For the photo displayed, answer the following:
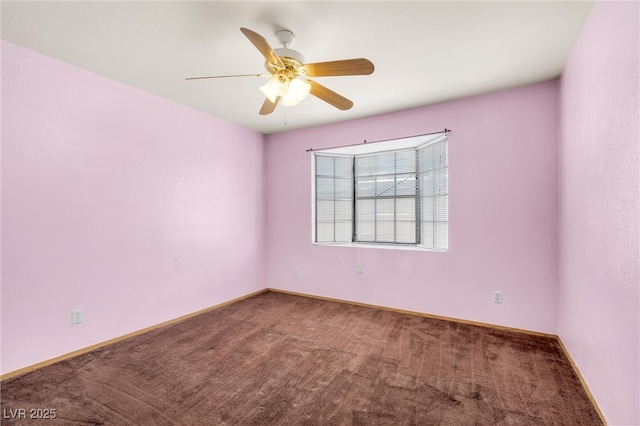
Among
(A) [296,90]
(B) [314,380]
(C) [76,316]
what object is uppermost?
(A) [296,90]

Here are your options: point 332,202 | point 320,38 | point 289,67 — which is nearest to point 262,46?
point 289,67

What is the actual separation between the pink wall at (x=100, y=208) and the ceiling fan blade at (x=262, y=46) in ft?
6.50

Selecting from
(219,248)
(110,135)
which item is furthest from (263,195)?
(110,135)

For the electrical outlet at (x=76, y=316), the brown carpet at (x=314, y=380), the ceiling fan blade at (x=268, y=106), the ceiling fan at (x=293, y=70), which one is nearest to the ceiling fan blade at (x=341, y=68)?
the ceiling fan at (x=293, y=70)

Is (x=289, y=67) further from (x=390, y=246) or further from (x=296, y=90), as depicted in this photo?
(x=390, y=246)

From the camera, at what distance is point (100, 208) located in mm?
2678

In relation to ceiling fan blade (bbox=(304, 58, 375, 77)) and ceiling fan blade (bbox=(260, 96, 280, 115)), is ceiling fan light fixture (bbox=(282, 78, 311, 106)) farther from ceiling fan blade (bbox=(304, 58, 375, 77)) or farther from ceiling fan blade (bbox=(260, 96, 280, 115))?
ceiling fan blade (bbox=(260, 96, 280, 115))

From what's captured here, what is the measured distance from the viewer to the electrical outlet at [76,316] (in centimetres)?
249

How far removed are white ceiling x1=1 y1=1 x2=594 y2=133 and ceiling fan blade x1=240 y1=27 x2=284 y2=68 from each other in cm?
32

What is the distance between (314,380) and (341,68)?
7.20ft

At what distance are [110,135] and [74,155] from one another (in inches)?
14.5

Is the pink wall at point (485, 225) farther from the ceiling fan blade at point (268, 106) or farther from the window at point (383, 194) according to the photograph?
the ceiling fan blade at point (268, 106)

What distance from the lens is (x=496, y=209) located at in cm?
304

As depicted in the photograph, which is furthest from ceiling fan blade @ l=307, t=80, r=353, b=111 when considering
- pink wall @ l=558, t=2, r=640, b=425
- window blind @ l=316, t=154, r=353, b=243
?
window blind @ l=316, t=154, r=353, b=243
